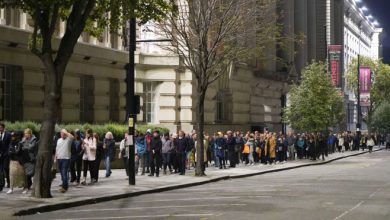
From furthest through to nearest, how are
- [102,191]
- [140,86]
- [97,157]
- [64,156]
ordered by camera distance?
[140,86]
[97,157]
[102,191]
[64,156]

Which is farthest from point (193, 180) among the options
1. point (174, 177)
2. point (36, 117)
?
point (36, 117)

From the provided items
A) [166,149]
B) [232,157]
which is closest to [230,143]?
[232,157]

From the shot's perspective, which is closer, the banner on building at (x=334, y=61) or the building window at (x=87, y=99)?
the building window at (x=87, y=99)

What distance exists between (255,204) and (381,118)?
66589mm

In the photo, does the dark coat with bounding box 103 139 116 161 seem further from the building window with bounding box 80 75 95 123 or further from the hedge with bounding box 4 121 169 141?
the building window with bounding box 80 75 95 123

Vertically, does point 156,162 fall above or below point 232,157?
above

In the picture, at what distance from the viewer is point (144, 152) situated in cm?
2534

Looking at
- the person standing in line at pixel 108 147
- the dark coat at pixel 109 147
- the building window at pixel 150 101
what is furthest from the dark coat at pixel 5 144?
the building window at pixel 150 101

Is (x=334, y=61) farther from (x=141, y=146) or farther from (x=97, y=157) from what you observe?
(x=97, y=157)

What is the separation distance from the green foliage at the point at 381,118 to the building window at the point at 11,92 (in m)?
60.0

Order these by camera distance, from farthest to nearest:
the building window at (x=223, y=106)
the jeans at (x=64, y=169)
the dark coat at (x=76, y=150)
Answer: the building window at (x=223, y=106)
the dark coat at (x=76, y=150)
the jeans at (x=64, y=169)

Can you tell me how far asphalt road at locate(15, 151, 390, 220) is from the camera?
13.6 meters

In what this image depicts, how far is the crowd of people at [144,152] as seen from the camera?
57.7 ft

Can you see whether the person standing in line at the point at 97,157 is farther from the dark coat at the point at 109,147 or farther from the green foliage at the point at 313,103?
the green foliage at the point at 313,103
